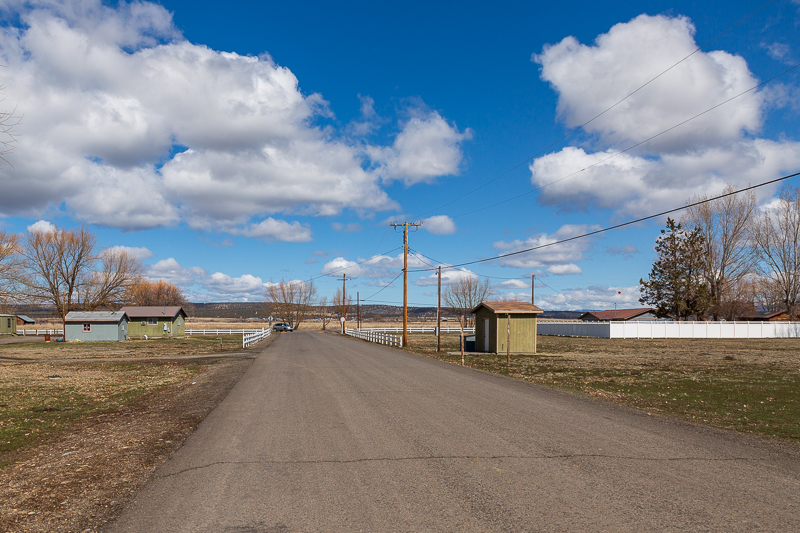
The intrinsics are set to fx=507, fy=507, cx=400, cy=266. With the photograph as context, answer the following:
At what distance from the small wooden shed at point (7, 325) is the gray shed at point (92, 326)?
895 inches

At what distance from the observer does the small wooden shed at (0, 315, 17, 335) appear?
6619cm

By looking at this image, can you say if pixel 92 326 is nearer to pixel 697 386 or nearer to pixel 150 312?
pixel 150 312

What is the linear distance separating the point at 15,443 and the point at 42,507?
3.80 metres

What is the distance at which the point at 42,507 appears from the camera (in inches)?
202


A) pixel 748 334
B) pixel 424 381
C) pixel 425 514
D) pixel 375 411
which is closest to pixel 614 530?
pixel 425 514

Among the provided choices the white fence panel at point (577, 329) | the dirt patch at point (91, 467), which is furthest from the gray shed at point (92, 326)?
the white fence panel at point (577, 329)

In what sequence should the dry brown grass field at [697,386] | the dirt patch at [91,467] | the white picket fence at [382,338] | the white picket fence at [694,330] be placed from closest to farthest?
the dirt patch at [91,467] < the dry brown grass field at [697,386] < the white picket fence at [382,338] < the white picket fence at [694,330]

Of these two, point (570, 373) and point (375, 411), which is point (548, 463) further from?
point (570, 373)

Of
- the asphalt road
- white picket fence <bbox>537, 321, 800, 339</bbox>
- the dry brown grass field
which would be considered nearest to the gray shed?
the dry brown grass field

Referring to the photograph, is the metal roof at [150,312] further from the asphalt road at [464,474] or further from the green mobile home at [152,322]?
the asphalt road at [464,474]

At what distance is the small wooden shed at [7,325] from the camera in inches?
2606

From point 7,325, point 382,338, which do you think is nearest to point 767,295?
point 382,338

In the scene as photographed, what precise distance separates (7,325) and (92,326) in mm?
26968

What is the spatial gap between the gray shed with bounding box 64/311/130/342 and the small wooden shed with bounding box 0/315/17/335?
2273cm
